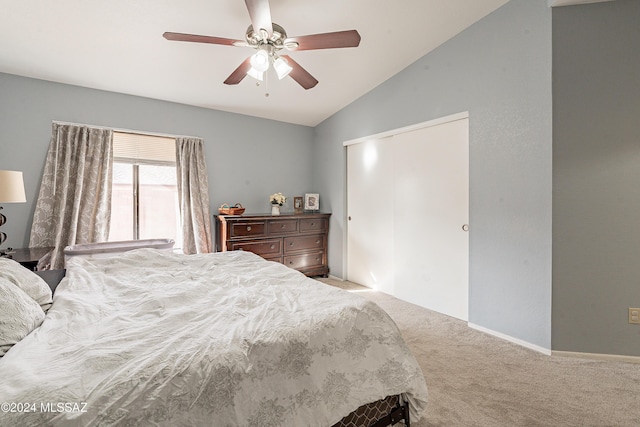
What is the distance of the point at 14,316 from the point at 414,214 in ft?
11.1

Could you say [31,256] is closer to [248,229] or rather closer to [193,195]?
[193,195]

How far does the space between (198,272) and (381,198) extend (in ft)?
8.67

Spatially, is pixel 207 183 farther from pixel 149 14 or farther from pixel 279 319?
pixel 279 319

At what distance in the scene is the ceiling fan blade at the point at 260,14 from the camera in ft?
5.79

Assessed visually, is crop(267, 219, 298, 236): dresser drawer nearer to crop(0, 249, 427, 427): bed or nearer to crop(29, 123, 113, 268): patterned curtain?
crop(29, 123, 113, 268): patterned curtain

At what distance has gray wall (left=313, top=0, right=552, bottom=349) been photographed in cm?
245

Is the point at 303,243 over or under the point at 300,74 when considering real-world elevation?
under

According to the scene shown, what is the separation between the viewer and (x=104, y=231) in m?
3.45

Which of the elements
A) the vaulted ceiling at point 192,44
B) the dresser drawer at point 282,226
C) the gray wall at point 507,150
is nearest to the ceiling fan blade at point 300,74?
the vaulted ceiling at point 192,44

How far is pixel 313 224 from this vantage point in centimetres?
474

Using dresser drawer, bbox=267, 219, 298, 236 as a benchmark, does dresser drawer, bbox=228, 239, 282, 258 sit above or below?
below

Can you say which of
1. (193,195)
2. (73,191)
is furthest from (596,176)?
(73,191)

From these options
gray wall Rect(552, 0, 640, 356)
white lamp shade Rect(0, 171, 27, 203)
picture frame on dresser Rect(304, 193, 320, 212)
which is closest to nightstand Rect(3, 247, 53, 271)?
white lamp shade Rect(0, 171, 27, 203)

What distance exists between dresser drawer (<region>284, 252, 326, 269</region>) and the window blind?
2117 millimetres
